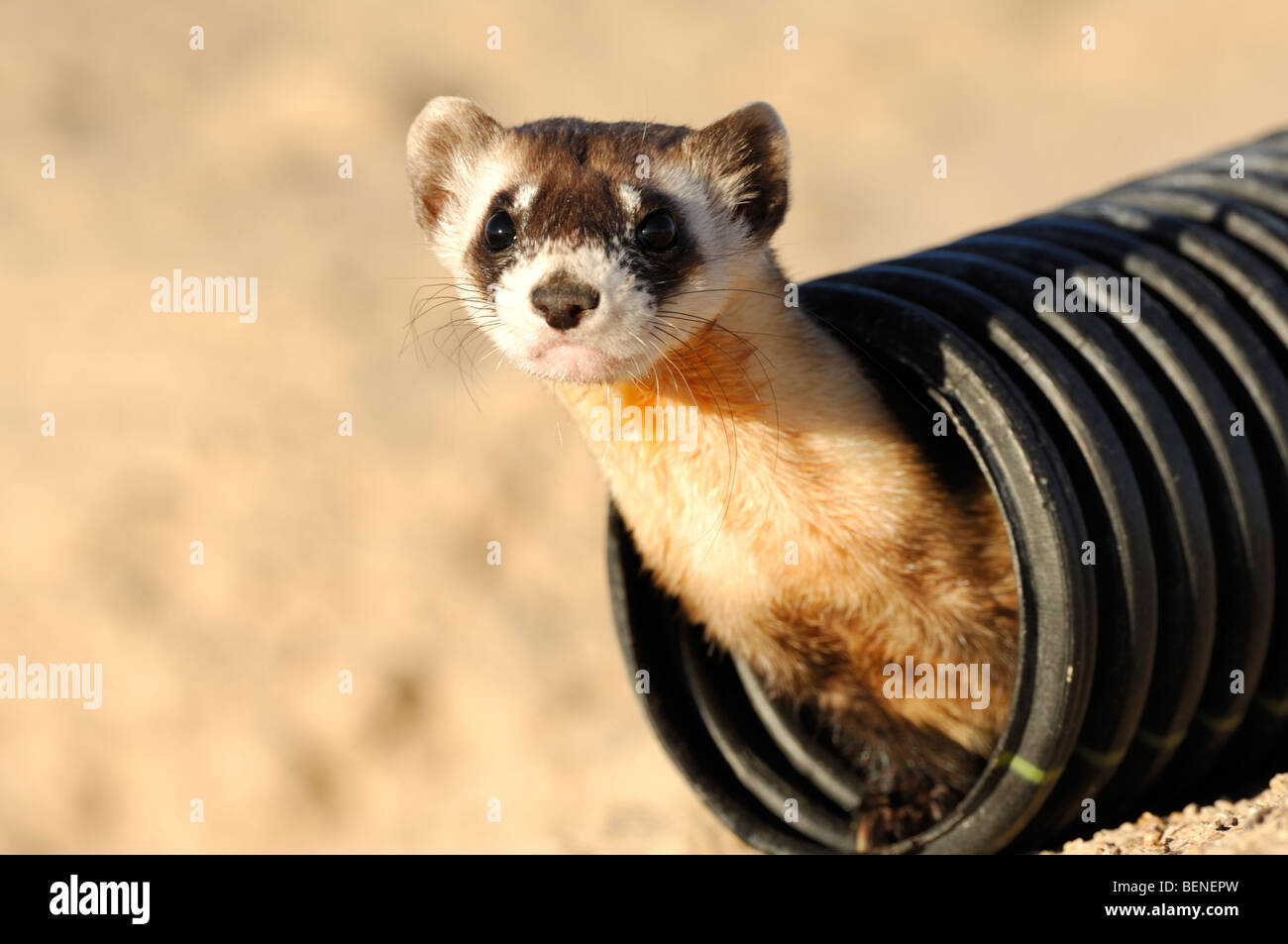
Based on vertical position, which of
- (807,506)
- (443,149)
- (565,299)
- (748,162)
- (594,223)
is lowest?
(807,506)

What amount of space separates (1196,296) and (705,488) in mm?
1204

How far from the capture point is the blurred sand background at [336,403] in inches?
206

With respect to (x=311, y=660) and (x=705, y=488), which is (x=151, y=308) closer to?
(x=311, y=660)

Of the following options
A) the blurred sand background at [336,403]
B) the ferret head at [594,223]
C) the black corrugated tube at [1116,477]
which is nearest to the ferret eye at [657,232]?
the ferret head at [594,223]

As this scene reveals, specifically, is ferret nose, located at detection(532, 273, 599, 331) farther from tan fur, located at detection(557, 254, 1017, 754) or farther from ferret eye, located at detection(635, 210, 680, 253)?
tan fur, located at detection(557, 254, 1017, 754)

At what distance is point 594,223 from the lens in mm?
2654

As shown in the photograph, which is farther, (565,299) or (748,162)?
(748,162)

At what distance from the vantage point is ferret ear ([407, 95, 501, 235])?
125 inches

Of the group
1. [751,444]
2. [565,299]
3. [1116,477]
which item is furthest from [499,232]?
[1116,477]

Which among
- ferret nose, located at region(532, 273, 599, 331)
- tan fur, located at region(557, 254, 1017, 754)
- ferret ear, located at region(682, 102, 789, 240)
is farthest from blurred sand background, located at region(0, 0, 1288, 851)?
ferret nose, located at region(532, 273, 599, 331)

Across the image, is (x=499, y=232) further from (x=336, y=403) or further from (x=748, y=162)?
(x=336, y=403)

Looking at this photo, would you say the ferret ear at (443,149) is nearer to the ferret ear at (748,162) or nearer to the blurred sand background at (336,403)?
the ferret ear at (748,162)

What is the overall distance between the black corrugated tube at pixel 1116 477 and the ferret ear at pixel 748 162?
0.29 m

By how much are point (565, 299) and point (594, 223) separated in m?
0.22
